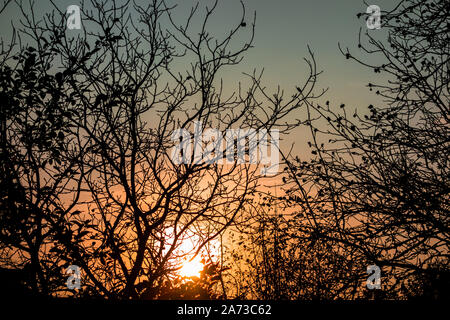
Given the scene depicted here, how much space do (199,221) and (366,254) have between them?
11.6ft

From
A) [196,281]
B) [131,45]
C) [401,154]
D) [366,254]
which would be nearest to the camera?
[366,254]

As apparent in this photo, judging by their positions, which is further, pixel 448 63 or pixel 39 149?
pixel 39 149

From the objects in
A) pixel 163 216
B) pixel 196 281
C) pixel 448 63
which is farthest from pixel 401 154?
pixel 163 216

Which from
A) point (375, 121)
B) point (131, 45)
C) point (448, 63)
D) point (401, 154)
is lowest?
point (401, 154)

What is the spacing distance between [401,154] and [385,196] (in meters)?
0.67

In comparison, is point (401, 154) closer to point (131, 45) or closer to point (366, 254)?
point (366, 254)

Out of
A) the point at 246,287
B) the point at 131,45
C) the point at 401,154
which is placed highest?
the point at 131,45

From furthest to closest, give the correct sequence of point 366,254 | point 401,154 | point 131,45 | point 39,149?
point 131,45 → point 39,149 → point 401,154 → point 366,254

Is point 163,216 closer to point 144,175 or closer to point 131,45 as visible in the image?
point 144,175

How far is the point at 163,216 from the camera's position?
716 centimetres

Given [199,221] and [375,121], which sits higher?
[375,121]
